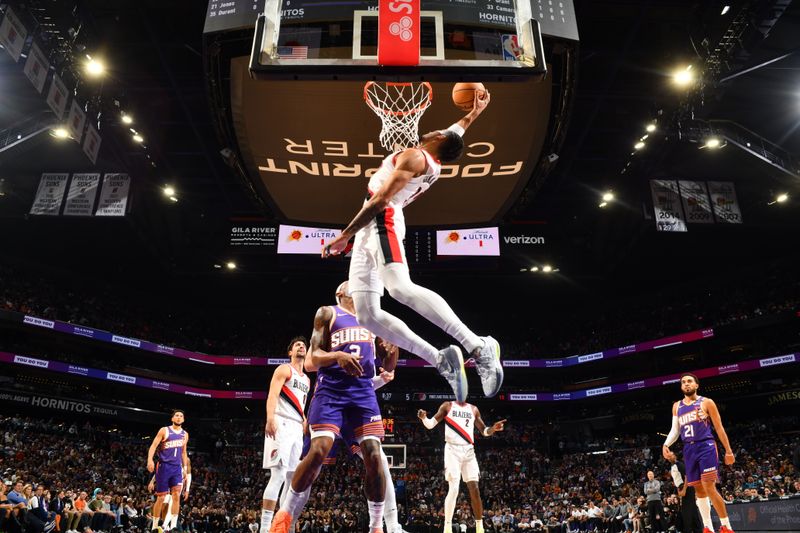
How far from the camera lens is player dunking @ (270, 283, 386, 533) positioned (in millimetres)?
5184

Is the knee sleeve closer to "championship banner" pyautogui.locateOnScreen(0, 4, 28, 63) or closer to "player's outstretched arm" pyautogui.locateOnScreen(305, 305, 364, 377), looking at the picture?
"player's outstretched arm" pyautogui.locateOnScreen(305, 305, 364, 377)

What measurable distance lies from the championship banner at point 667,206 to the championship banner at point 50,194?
24.5 m

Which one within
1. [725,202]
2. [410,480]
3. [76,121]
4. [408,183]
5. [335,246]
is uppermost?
[725,202]

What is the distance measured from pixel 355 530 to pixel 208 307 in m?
22.9

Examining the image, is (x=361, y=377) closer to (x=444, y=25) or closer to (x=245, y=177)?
(x=444, y=25)

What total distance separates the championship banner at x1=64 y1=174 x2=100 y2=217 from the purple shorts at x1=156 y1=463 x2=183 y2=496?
16301mm

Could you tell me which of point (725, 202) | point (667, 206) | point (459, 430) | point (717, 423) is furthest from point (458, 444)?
point (725, 202)

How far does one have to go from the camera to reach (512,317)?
39625 millimetres

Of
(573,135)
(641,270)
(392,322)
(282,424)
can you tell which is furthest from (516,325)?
(392,322)

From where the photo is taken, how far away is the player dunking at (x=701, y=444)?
7.89 metres

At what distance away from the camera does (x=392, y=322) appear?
410cm

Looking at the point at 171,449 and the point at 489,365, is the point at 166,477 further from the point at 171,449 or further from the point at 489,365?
the point at 489,365

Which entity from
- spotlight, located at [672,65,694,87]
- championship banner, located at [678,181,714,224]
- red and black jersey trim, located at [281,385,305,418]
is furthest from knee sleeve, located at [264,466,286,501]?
championship banner, located at [678,181,714,224]

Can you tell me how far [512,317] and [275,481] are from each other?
33585mm
